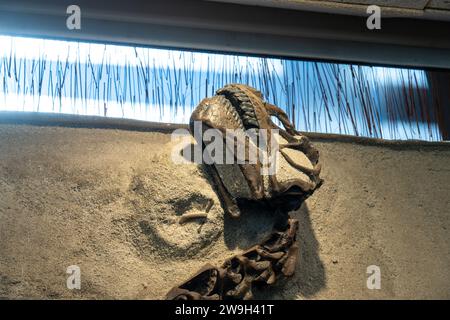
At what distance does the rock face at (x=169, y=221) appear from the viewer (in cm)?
128

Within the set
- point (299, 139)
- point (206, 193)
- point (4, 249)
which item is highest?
point (299, 139)

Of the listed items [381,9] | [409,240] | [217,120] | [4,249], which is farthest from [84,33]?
[409,240]

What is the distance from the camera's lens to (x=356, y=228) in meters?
1.48

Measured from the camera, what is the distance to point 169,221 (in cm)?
129

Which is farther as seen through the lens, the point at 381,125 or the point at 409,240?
the point at 381,125

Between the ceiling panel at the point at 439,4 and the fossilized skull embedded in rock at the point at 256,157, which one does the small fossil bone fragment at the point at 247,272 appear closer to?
the fossilized skull embedded in rock at the point at 256,157

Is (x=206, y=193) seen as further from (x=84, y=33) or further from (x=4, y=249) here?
(x=84, y=33)

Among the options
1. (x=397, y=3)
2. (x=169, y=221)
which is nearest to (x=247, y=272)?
(x=169, y=221)

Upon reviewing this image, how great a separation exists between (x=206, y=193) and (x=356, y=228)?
1.38ft

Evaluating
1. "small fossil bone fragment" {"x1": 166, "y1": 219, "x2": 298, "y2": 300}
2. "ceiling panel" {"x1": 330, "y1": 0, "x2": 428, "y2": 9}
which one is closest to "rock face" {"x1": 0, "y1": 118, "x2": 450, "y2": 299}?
"small fossil bone fragment" {"x1": 166, "y1": 219, "x2": 298, "y2": 300}

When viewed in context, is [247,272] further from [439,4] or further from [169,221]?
[439,4]

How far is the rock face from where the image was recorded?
50.5 inches
